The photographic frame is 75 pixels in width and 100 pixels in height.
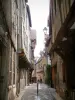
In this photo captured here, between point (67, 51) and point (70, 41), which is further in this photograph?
point (67, 51)

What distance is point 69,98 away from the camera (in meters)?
12.4

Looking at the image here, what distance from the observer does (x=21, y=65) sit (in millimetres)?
22594

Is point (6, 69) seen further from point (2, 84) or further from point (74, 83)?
point (74, 83)

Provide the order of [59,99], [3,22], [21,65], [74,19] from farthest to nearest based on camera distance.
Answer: [21,65] → [59,99] → [3,22] → [74,19]

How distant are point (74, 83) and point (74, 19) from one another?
5.19 metres

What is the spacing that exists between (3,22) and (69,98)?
532 centimetres

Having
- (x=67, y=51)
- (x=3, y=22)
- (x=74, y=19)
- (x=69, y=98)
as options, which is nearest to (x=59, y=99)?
(x=69, y=98)

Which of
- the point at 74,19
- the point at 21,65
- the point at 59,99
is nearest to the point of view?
the point at 74,19

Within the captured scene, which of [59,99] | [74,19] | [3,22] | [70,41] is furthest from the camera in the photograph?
[59,99]

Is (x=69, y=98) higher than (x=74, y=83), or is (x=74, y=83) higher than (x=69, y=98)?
(x=74, y=83)

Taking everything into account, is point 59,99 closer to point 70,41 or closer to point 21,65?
Answer: point 70,41

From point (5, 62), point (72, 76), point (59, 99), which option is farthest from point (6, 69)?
point (59, 99)

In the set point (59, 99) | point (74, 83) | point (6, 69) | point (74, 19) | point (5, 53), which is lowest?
point (59, 99)

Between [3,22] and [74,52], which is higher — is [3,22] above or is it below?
above
